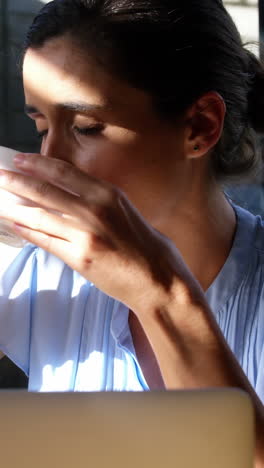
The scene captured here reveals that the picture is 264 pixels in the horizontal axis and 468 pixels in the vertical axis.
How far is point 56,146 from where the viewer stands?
1072 mm

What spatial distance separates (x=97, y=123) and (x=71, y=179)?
295 mm

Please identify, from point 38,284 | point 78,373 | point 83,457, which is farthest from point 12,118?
point 83,457

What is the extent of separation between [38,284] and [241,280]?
40 centimetres

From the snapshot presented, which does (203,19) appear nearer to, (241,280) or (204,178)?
(204,178)

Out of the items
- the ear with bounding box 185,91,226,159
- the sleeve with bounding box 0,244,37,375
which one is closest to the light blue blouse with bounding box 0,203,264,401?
the sleeve with bounding box 0,244,37,375

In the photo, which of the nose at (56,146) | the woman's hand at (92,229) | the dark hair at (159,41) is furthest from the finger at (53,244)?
the dark hair at (159,41)

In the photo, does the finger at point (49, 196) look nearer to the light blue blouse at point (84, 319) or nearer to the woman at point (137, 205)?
the woman at point (137, 205)

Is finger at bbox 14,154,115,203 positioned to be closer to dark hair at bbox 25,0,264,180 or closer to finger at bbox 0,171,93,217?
finger at bbox 0,171,93,217

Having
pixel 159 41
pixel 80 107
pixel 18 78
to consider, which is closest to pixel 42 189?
pixel 80 107

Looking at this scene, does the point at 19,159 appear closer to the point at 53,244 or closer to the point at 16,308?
the point at 53,244

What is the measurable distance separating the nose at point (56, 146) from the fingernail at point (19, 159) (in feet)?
0.72

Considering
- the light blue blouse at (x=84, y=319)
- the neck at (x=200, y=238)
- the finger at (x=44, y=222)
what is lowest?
the light blue blouse at (x=84, y=319)

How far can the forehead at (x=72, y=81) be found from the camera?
105 cm

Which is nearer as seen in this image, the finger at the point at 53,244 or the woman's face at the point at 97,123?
the finger at the point at 53,244
